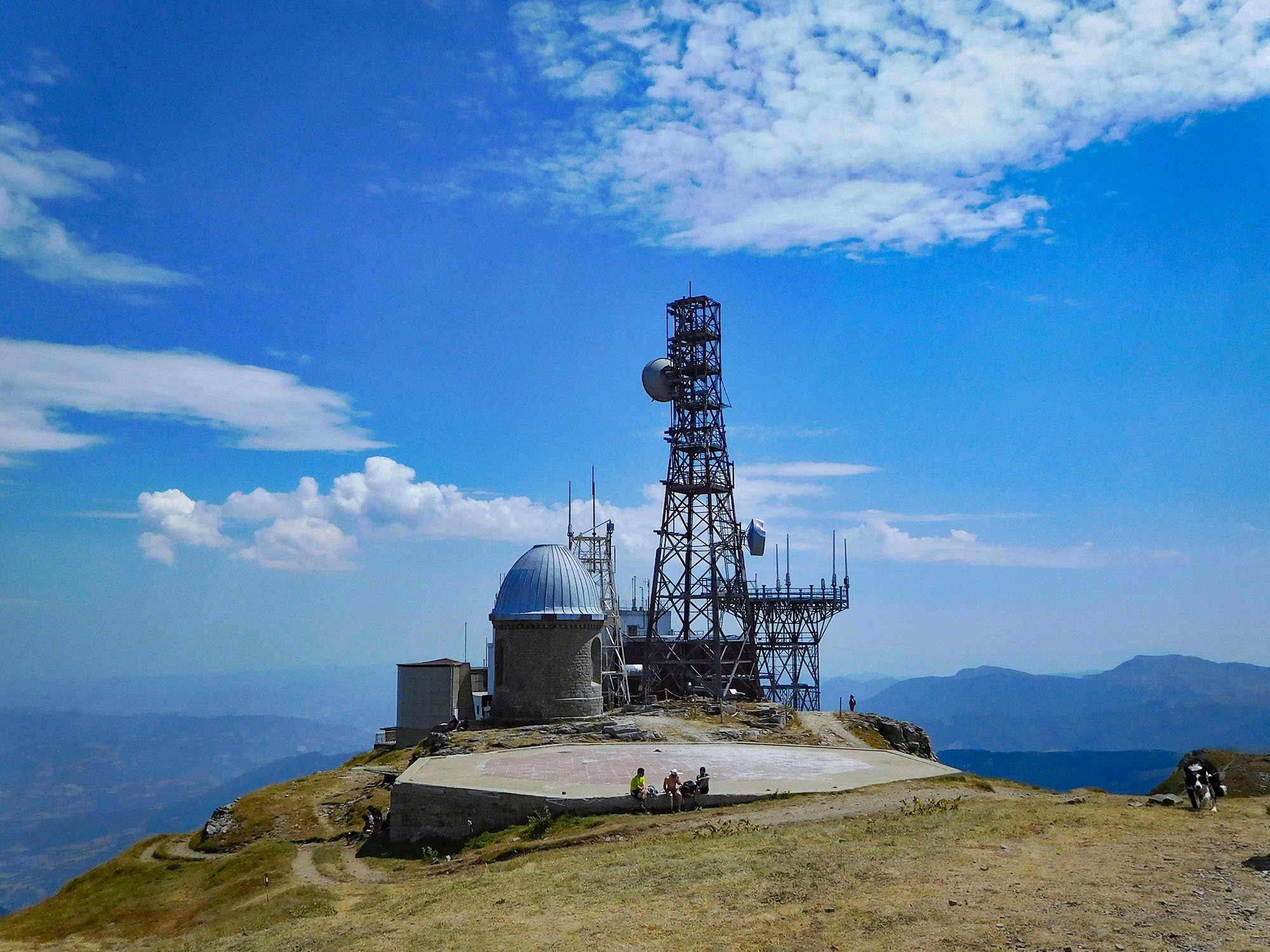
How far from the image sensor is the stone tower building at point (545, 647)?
4556 cm

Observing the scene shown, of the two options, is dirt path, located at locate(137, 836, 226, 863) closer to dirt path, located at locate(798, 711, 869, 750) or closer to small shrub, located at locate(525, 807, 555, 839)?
small shrub, located at locate(525, 807, 555, 839)

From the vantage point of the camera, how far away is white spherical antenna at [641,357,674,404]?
61625mm

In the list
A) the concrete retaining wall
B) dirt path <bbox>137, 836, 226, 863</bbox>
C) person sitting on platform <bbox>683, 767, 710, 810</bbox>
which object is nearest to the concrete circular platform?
the concrete retaining wall

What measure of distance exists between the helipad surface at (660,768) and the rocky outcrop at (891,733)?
6942 millimetres

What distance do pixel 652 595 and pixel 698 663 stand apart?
539 cm

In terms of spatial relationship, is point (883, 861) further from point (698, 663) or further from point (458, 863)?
point (698, 663)

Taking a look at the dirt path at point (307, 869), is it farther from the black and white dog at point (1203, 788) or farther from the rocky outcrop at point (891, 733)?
the rocky outcrop at point (891, 733)

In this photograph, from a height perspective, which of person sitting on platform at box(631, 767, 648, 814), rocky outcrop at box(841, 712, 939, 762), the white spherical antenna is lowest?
rocky outcrop at box(841, 712, 939, 762)

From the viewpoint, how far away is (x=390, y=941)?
1783 cm

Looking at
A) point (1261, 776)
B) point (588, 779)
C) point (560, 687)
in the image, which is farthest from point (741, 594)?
point (1261, 776)

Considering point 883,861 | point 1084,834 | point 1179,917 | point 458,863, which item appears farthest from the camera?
point 458,863

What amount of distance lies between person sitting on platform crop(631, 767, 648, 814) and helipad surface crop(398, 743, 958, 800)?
0.74m

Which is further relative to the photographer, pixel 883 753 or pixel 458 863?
pixel 883 753

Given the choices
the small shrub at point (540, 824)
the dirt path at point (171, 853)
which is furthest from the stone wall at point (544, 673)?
the small shrub at point (540, 824)
